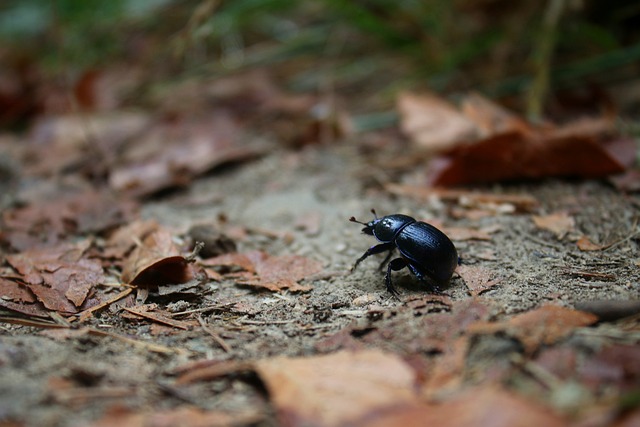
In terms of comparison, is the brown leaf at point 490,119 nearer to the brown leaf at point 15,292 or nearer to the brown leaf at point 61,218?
the brown leaf at point 61,218

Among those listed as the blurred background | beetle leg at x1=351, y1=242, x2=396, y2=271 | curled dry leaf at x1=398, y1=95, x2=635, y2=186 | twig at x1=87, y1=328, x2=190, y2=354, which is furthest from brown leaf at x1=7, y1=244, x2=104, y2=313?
curled dry leaf at x1=398, y1=95, x2=635, y2=186

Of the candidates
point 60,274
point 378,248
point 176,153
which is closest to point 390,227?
point 378,248

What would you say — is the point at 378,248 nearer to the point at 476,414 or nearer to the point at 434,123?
the point at 476,414

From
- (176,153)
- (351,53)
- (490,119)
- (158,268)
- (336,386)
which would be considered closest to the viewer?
(336,386)

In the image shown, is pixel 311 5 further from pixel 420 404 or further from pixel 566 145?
pixel 420 404

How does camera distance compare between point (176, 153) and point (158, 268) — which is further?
point (176, 153)
